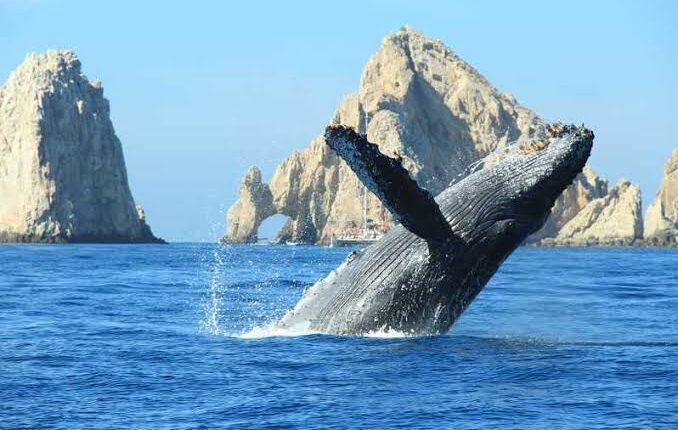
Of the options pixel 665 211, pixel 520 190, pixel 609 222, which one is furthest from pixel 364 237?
pixel 520 190

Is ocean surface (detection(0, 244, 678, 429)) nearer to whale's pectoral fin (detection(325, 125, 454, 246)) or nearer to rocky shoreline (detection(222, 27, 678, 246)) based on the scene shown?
whale's pectoral fin (detection(325, 125, 454, 246))

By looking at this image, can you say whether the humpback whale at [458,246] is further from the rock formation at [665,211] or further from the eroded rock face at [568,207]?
the eroded rock face at [568,207]

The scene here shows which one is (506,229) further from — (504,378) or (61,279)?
(61,279)

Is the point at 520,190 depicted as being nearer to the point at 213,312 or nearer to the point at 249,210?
the point at 213,312

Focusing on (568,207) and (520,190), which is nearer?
(520,190)

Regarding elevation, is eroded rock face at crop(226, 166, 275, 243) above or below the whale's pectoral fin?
above

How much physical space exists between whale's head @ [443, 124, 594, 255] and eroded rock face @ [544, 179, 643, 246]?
327 ft

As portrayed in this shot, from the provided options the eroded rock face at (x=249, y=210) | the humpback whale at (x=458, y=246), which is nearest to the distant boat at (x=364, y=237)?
the eroded rock face at (x=249, y=210)

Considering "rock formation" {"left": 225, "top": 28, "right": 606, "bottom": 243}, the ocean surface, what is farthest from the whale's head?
"rock formation" {"left": 225, "top": 28, "right": 606, "bottom": 243}

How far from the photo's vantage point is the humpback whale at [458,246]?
9445 mm

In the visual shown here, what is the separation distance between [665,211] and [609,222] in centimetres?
554

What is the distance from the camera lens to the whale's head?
30.8ft

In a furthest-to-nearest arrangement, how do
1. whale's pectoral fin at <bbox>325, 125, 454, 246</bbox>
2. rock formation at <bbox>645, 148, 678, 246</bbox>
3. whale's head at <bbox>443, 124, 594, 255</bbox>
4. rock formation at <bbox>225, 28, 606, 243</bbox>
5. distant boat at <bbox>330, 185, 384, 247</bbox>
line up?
1. rock formation at <bbox>225, 28, 606, 243</bbox>
2. rock formation at <bbox>645, 148, 678, 246</bbox>
3. distant boat at <bbox>330, 185, 384, 247</bbox>
4. whale's head at <bbox>443, 124, 594, 255</bbox>
5. whale's pectoral fin at <bbox>325, 125, 454, 246</bbox>

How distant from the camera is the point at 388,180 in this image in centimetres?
815
